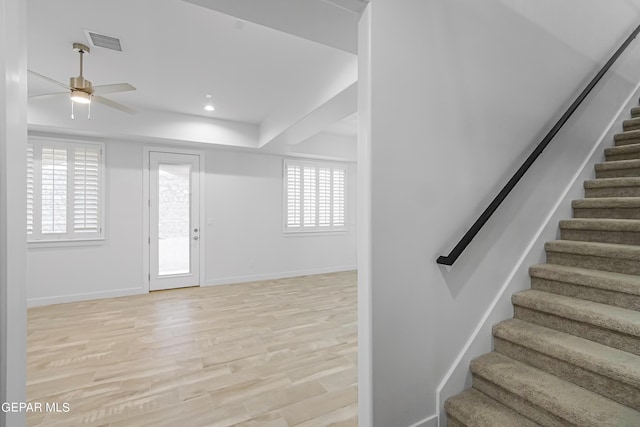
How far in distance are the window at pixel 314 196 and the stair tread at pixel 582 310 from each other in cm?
467

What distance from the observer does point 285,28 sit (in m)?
→ 1.79

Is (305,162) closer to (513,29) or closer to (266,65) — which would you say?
(266,65)

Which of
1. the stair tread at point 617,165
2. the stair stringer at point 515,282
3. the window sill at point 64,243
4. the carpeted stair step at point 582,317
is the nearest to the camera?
the carpeted stair step at point 582,317

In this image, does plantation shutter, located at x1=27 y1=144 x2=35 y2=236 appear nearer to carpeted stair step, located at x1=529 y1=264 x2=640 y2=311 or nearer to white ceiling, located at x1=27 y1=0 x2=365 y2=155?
white ceiling, located at x1=27 y1=0 x2=365 y2=155

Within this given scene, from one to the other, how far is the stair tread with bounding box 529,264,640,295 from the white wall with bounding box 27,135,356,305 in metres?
4.63

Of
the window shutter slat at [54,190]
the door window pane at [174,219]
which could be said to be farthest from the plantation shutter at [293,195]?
the window shutter slat at [54,190]

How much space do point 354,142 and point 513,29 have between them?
4593 mm

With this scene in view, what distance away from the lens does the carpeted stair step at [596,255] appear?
1694 mm

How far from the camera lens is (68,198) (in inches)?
172

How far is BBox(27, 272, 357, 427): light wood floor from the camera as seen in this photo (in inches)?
75.5

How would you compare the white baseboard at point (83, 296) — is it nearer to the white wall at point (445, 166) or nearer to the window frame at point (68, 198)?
the window frame at point (68, 198)

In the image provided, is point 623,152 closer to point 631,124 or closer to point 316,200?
point 631,124

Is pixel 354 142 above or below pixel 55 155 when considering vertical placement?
above

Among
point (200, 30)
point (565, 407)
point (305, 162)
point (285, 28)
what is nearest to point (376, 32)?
point (285, 28)
